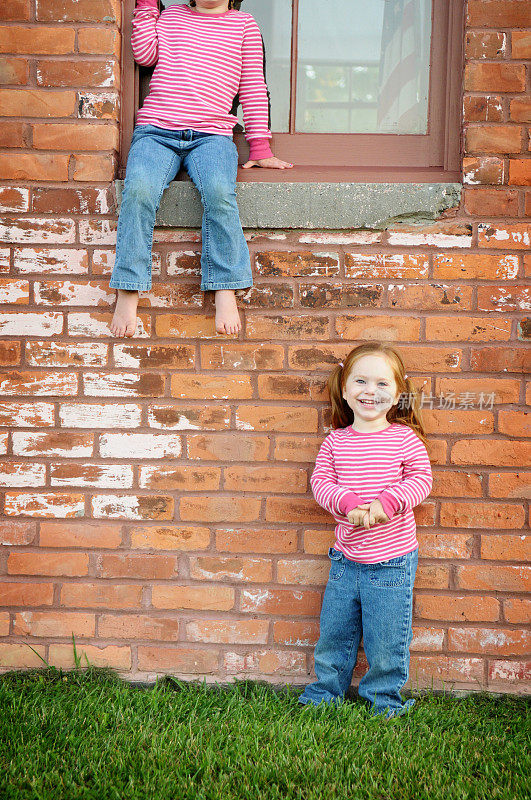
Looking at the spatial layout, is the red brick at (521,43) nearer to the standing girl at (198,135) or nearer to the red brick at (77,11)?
the standing girl at (198,135)

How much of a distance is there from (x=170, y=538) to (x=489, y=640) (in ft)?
3.92

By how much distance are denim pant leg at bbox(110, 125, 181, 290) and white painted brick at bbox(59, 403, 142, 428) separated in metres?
0.45

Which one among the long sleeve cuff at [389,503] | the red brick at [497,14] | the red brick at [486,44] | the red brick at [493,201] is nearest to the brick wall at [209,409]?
the red brick at [493,201]

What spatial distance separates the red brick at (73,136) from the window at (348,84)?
107mm

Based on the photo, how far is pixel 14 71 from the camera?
2.29m

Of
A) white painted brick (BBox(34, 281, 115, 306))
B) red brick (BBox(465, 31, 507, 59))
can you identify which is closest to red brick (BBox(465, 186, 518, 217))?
red brick (BBox(465, 31, 507, 59))

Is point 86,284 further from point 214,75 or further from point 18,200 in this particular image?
point 214,75

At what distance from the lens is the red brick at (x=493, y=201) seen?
226 centimetres

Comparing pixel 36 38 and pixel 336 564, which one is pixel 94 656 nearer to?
pixel 336 564

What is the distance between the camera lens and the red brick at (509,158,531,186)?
2256 millimetres

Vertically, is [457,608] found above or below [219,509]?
below

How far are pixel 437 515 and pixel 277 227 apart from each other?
1.18 m

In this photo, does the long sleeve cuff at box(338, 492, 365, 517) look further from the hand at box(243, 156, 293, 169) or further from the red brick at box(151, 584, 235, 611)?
the hand at box(243, 156, 293, 169)

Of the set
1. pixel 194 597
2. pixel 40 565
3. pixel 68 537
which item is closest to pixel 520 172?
pixel 194 597
